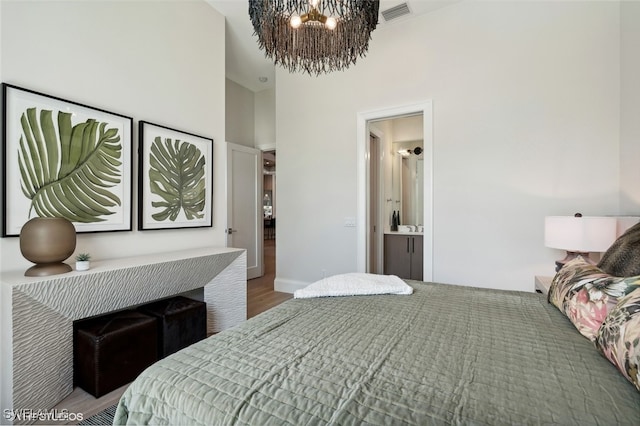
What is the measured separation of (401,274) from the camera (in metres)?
4.50

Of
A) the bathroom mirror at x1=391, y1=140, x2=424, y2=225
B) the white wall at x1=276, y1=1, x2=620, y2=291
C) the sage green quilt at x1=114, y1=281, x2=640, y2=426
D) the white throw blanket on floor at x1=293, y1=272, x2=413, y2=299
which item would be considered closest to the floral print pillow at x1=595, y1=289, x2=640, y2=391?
the sage green quilt at x1=114, y1=281, x2=640, y2=426

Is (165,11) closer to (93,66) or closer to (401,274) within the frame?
(93,66)

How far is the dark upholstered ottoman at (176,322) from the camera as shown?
2.22 m

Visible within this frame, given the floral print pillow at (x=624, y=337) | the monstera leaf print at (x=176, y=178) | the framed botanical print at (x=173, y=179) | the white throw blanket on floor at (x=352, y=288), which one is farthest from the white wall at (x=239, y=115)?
the floral print pillow at (x=624, y=337)

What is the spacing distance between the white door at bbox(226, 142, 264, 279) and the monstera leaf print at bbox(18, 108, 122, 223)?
233 centimetres

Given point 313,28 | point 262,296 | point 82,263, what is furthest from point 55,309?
point 262,296

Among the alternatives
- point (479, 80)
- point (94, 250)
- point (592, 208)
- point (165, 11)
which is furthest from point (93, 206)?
point (592, 208)

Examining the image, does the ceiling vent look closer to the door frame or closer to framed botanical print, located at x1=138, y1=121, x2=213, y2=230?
the door frame

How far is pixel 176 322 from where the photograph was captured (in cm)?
229

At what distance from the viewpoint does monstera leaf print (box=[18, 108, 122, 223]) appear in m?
1.87

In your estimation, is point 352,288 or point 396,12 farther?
point 396,12

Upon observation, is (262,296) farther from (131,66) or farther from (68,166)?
(131,66)

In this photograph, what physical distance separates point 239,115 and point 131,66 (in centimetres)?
255

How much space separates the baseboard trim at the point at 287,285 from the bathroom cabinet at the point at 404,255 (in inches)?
54.5
